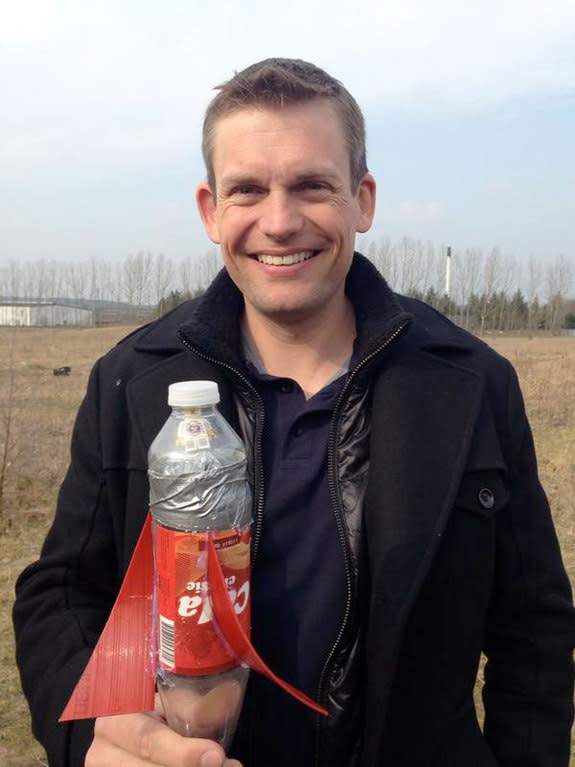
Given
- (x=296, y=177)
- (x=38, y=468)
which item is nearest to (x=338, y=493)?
(x=296, y=177)

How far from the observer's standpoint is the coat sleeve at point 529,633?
1744 mm

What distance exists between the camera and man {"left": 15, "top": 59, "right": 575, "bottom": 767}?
5.14 ft

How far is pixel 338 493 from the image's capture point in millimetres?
Answer: 1621

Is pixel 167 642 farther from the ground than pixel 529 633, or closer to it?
farther from the ground

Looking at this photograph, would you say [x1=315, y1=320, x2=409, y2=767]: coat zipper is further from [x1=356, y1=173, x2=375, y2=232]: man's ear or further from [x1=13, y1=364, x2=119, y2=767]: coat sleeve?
[x1=13, y1=364, x2=119, y2=767]: coat sleeve

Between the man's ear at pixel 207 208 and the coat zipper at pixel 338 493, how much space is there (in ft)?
1.91

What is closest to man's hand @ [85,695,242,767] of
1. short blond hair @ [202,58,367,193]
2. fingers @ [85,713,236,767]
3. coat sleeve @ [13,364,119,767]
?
fingers @ [85,713,236,767]

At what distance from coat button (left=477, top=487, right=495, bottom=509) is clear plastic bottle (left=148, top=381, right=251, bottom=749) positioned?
74 centimetres

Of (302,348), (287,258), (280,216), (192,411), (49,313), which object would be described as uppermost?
(49,313)

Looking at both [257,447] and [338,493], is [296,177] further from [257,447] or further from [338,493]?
[338,493]

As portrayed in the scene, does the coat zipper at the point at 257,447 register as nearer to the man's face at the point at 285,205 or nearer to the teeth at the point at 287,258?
the man's face at the point at 285,205

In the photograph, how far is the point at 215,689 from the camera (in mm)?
1173

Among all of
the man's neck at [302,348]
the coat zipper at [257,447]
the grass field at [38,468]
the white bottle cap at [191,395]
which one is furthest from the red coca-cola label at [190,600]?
the grass field at [38,468]

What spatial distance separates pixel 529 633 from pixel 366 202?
1.37 m
